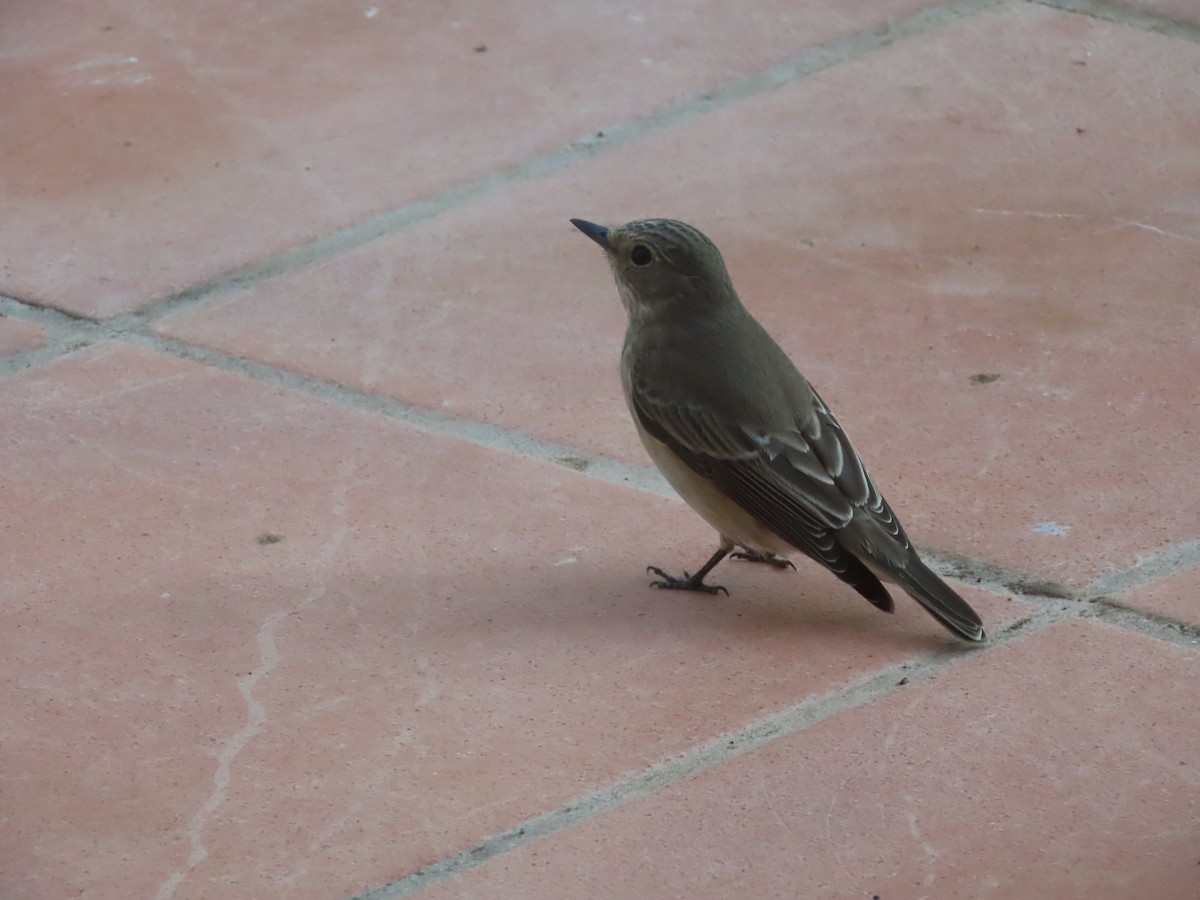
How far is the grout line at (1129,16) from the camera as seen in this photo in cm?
685

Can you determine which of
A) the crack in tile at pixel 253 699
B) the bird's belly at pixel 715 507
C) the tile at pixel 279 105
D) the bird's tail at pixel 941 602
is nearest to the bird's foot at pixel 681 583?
the bird's belly at pixel 715 507

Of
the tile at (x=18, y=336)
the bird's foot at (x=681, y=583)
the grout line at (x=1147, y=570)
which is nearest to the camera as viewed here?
the grout line at (x=1147, y=570)

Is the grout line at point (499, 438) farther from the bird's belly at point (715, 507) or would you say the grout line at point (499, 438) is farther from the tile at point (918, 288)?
the bird's belly at point (715, 507)

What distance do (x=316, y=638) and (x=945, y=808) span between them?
1352mm

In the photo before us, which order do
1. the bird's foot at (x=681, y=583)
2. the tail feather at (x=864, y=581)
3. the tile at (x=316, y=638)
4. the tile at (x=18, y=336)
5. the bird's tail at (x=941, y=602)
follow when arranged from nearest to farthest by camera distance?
the tile at (x=316, y=638)
the bird's tail at (x=941, y=602)
the tail feather at (x=864, y=581)
the bird's foot at (x=681, y=583)
the tile at (x=18, y=336)

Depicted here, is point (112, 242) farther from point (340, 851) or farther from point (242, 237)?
point (340, 851)

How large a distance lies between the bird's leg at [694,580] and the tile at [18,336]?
190 cm

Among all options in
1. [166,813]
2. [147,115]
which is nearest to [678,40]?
[147,115]

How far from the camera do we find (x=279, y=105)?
6438 mm

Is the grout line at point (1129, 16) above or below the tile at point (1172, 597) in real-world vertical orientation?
above

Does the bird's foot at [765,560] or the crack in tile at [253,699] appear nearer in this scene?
the crack in tile at [253,699]

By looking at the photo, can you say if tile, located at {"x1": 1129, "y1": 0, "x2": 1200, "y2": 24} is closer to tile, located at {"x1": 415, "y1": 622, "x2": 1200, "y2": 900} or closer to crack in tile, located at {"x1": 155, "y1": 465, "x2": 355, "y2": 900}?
tile, located at {"x1": 415, "y1": 622, "x2": 1200, "y2": 900}

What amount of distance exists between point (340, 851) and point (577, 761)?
492mm

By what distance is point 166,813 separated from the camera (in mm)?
3367
